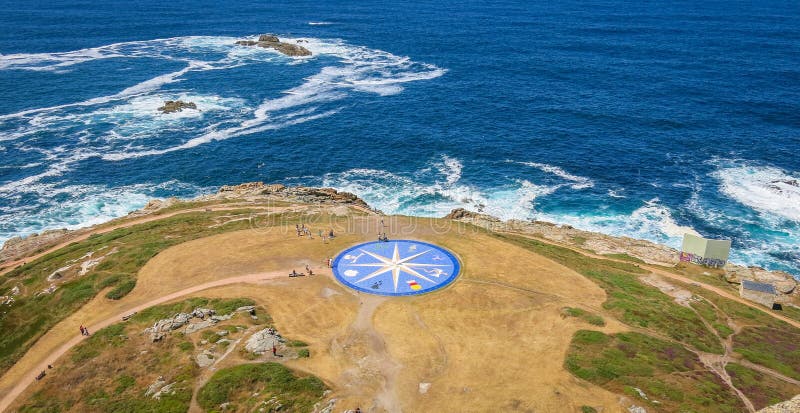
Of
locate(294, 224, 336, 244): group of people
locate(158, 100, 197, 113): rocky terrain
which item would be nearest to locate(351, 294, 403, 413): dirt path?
locate(294, 224, 336, 244): group of people

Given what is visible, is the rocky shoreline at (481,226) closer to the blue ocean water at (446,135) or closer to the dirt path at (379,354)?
the blue ocean water at (446,135)

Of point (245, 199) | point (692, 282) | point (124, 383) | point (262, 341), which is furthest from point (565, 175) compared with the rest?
point (124, 383)

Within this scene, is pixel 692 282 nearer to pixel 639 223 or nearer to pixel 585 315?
pixel 585 315

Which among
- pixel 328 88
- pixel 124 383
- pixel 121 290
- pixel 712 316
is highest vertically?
pixel 328 88

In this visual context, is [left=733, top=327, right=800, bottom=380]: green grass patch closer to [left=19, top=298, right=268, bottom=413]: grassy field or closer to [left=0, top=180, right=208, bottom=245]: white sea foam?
[left=19, top=298, right=268, bottom=413]: grassy field

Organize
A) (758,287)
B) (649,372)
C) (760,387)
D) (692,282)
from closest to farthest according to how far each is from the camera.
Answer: (760,387)
(649,372)
(758,287)
(692,282)
